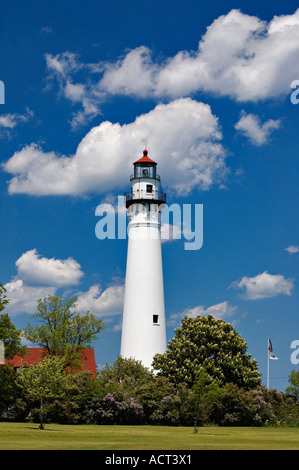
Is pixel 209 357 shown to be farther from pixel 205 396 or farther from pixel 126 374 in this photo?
pixel 205 396

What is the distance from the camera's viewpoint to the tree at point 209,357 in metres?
58.8

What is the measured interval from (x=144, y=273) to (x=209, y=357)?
9.39 meters

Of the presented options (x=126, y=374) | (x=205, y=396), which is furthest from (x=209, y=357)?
(x=205, y=396)

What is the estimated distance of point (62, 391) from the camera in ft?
170

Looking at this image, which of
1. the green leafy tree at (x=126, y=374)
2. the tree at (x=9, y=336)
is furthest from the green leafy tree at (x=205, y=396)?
the tree at (x=9, y=336)

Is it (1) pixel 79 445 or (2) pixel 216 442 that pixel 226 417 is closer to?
(2) pixel 216 442

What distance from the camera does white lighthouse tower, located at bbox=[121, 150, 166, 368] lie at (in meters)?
61.3

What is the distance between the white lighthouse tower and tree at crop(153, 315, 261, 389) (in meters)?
1.85

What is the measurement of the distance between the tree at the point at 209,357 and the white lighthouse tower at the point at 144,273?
1854 millimetres

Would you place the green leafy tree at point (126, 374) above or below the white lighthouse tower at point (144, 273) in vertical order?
below

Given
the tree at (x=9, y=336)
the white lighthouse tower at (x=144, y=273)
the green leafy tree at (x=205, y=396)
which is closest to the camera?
the green leafy tree at (x=205, y=396)

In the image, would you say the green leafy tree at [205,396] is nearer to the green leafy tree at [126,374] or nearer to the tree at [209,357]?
the tree at [209,357]

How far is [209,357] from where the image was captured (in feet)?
197

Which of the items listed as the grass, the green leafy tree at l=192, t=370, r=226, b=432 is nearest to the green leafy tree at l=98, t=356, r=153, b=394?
the green leafy tree at l=192, t=370, r=226, b=432
